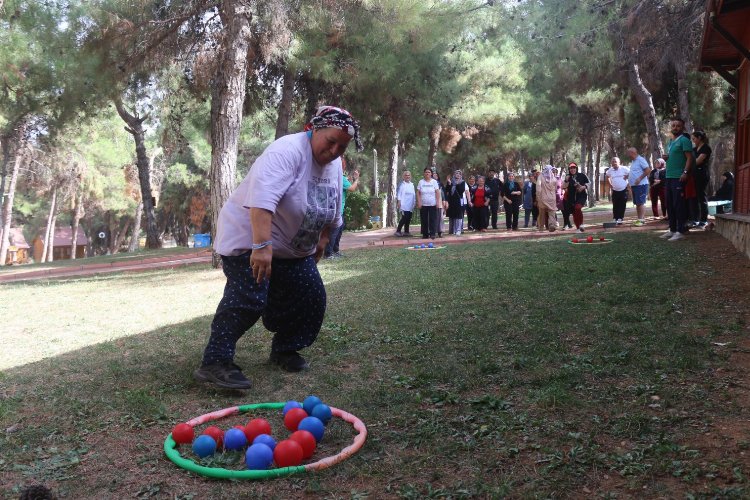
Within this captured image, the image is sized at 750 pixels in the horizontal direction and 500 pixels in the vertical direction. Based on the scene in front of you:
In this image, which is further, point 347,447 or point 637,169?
point 637,169

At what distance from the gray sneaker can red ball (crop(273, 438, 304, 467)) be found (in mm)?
1184

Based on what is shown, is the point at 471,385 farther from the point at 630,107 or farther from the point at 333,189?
the point at 630,107

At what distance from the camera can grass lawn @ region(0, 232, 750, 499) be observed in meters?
3.02

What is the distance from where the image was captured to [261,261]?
4.13 m

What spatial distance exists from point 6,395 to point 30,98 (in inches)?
703

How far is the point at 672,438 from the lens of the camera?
3.25m

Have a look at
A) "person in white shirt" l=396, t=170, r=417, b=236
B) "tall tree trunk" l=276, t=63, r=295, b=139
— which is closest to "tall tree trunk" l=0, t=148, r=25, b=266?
"tall tree trunk" l=276, t=63, r=295, b=139

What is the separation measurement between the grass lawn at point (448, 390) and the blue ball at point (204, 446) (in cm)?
7

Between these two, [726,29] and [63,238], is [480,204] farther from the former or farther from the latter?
[63,238]

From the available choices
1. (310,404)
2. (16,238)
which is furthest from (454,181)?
(16,238)

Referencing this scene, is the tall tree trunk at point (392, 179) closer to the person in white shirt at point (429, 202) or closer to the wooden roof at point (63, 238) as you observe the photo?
the person in white shirt at point (429, 202)

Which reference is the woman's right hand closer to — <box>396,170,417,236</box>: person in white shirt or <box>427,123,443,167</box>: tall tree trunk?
<box>396,170,417,236</box>: person in white shirt

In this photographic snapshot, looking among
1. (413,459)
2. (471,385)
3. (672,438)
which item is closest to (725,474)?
(672,438)

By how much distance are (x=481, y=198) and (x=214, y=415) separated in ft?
54.7
